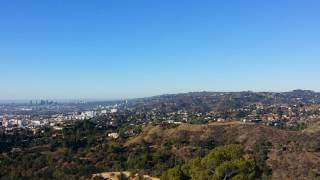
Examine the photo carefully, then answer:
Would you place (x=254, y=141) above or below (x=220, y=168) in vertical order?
below

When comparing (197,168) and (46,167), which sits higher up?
(197,168)

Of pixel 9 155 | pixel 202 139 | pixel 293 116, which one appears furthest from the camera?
pixel 293 116

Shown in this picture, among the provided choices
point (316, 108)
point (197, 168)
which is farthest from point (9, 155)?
point (316, 108)

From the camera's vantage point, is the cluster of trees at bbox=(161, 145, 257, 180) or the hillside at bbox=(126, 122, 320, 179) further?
the hillside at bbox=(126, 122, 320, 179)

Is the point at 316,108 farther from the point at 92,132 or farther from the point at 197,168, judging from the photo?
the point at 197,168

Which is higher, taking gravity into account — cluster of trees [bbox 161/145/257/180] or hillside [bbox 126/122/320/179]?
cluster of trees [bbox 161/145/257/180]

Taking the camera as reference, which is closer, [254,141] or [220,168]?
[220,168]

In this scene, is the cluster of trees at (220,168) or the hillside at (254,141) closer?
the cluster of trees at (220,168)

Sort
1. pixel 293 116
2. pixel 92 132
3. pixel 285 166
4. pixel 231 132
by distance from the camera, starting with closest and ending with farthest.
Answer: pixel 285 166 < pixel 231 132 < pixel 92 132 < pixel 293 116

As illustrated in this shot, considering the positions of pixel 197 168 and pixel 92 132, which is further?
pixel 92 132

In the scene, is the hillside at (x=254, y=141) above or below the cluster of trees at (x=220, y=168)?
below
